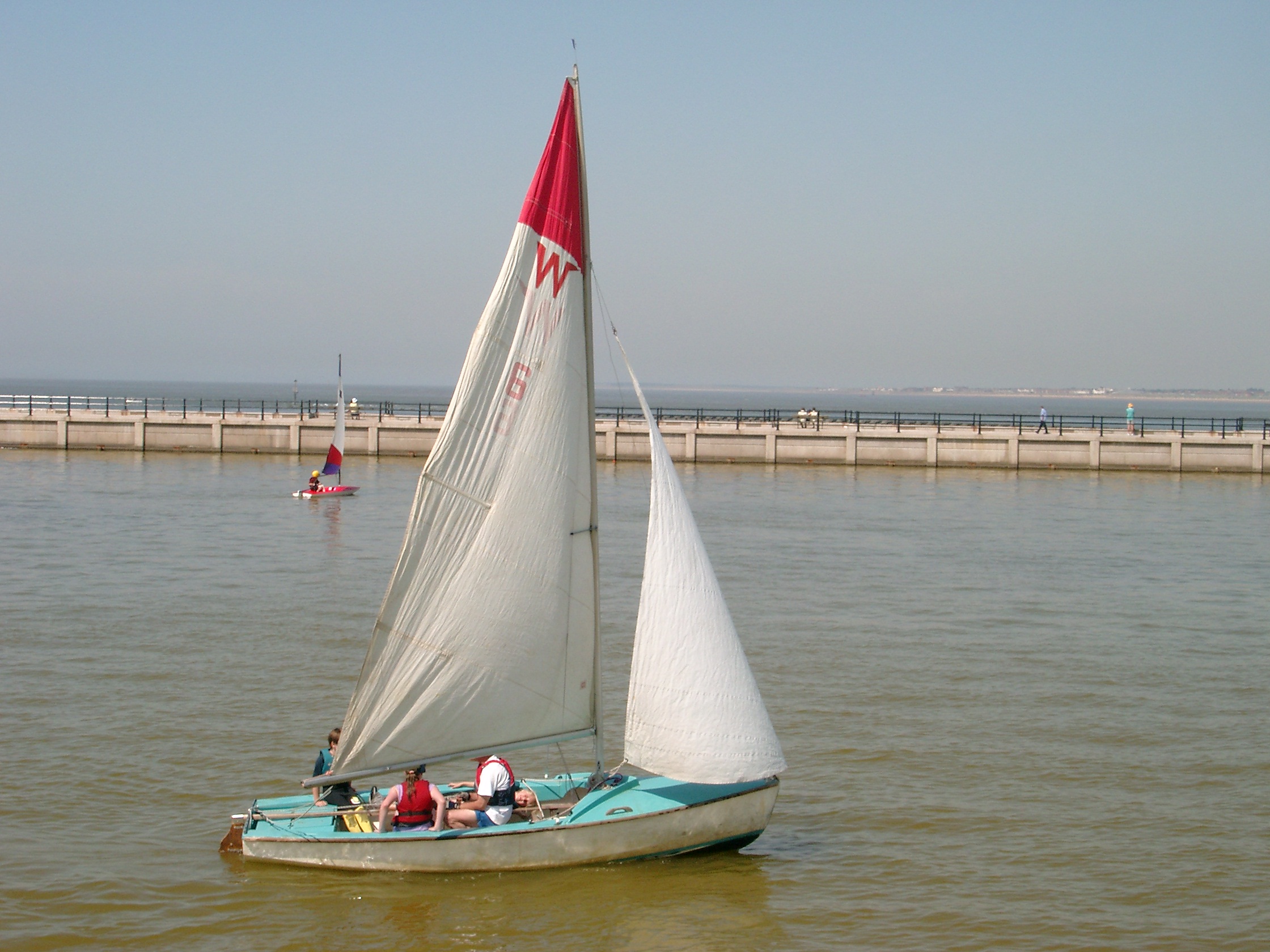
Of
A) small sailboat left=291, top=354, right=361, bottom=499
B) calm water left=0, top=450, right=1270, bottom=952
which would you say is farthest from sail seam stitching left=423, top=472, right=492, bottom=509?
small sailboat left=291, top=354, right=361, bottom=499

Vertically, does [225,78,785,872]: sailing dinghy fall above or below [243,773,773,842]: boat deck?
above

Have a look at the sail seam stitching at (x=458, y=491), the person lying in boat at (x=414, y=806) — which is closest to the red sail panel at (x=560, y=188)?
the sail seam stitching at (x=458, y=491)

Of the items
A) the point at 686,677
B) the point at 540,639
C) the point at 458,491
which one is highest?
the point at 458,491

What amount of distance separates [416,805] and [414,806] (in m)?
0.02

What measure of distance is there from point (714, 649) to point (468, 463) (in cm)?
294

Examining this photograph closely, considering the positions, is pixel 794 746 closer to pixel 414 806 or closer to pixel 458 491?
pixel 414 806

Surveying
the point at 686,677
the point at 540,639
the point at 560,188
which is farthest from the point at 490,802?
the point at 560,188

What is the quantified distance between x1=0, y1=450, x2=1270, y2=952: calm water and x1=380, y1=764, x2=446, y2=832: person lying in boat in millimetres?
507

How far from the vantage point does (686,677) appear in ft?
40.1

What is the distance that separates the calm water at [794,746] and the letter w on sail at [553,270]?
17.8 ft

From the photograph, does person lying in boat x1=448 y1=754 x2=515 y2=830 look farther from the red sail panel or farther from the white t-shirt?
the red sail panel

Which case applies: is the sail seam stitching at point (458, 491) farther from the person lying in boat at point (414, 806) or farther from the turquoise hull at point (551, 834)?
the turquoise hull at point (551, 834)

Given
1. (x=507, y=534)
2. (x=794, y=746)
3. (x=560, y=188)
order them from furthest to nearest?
(x=794, y=746) → (x=507, y=534) → (x=560, y=188)

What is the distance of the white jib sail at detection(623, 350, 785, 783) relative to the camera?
12109 mm
